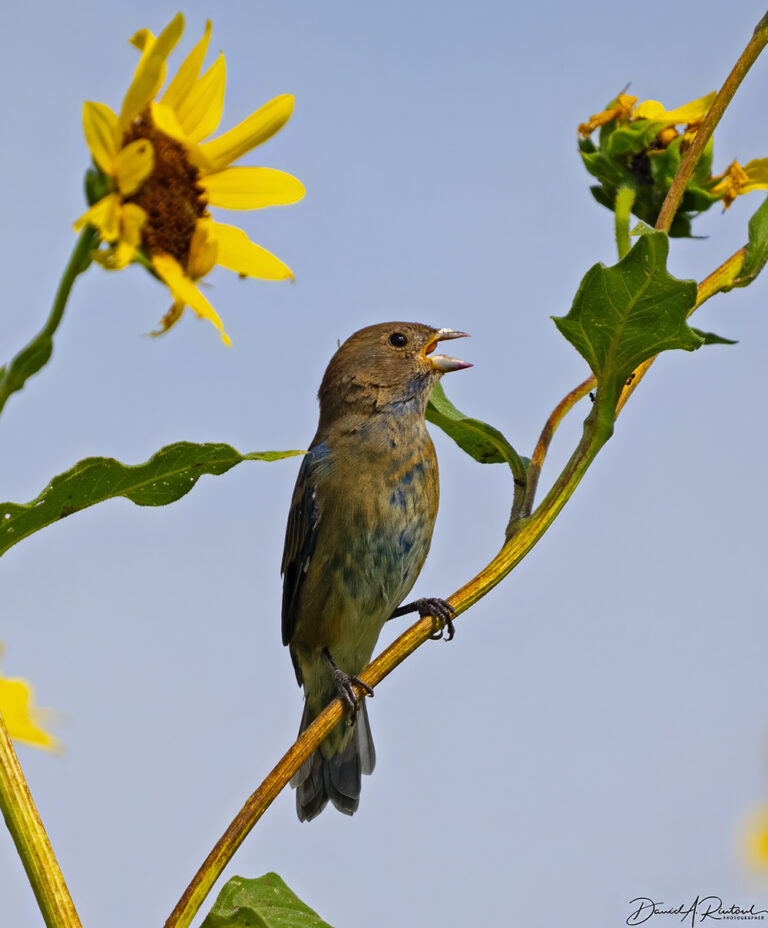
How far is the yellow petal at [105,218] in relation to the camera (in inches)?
63.2

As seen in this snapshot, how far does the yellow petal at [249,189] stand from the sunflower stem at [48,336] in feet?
0.83

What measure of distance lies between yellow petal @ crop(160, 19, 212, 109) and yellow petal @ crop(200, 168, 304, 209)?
132 millimetres

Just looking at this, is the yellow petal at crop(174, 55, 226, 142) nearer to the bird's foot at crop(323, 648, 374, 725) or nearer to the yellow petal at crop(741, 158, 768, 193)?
the yellow petal at crop(741, 158, 768, 193)

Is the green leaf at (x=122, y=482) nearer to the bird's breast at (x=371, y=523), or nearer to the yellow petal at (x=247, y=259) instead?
the yellow petal at (x=247, y=259)

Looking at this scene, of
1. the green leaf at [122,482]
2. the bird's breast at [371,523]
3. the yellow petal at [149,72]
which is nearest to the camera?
the yellow petal at [149,72]

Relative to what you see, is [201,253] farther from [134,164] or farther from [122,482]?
[122,482]

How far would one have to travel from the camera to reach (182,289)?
1664mm

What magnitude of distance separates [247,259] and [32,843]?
3.19ft

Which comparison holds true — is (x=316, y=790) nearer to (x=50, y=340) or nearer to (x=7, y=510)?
(x=7, y=510)

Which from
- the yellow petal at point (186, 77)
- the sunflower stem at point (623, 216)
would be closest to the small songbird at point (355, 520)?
the sunflower stem at point (623, 216)

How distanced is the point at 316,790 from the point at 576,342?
3738 mm

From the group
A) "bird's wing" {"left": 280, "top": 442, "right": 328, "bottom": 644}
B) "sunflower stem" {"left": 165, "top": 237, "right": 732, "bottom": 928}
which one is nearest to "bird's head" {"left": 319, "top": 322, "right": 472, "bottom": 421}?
"bird's wing" {"left": 280, "top": 442, "right": 328, "bottom": 644}

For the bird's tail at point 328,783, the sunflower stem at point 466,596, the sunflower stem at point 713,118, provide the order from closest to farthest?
the sunflower stem at point 466,596 < the sunflower stem at point 713,118 < the bird's tail at point 328,783

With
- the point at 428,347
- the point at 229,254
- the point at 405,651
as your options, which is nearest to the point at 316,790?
the point at 428,347
